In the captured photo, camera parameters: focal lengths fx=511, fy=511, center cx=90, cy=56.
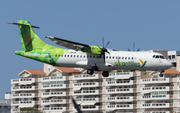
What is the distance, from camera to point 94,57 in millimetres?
74000

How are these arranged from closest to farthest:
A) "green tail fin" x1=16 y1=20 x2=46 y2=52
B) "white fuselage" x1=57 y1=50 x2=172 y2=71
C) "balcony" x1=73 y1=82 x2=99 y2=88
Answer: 1. "white fuselage" x1=57 y1=50 x2=172 y2=71
2. "green tail fin" x1=16 y1=20 x2=46 y2=52
3. "balcony" x1=73 y1=82 x2=99 y2=88

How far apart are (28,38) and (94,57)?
1400 centimetres

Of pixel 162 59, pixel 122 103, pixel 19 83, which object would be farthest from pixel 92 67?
pixel 19 83

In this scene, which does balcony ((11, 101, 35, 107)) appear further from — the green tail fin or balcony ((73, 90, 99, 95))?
the green tail fin

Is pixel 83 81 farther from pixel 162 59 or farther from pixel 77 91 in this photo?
pixel 162 59

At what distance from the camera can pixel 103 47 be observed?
243 ft

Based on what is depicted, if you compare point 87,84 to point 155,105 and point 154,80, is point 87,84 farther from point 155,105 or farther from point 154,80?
point 155,105

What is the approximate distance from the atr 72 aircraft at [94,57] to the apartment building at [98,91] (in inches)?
2151

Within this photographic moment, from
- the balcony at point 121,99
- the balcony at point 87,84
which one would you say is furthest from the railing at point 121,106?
the balcony at point 87,84

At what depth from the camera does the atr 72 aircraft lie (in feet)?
236

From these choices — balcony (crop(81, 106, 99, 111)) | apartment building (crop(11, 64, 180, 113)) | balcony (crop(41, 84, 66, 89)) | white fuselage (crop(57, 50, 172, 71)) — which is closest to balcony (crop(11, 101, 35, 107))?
apartment building (crop(11, 64, 180, 113))

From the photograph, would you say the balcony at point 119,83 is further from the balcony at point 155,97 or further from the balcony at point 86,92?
the balcony at point 155,97

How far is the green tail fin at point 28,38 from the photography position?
265 ft

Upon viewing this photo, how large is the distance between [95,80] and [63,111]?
12.5m
